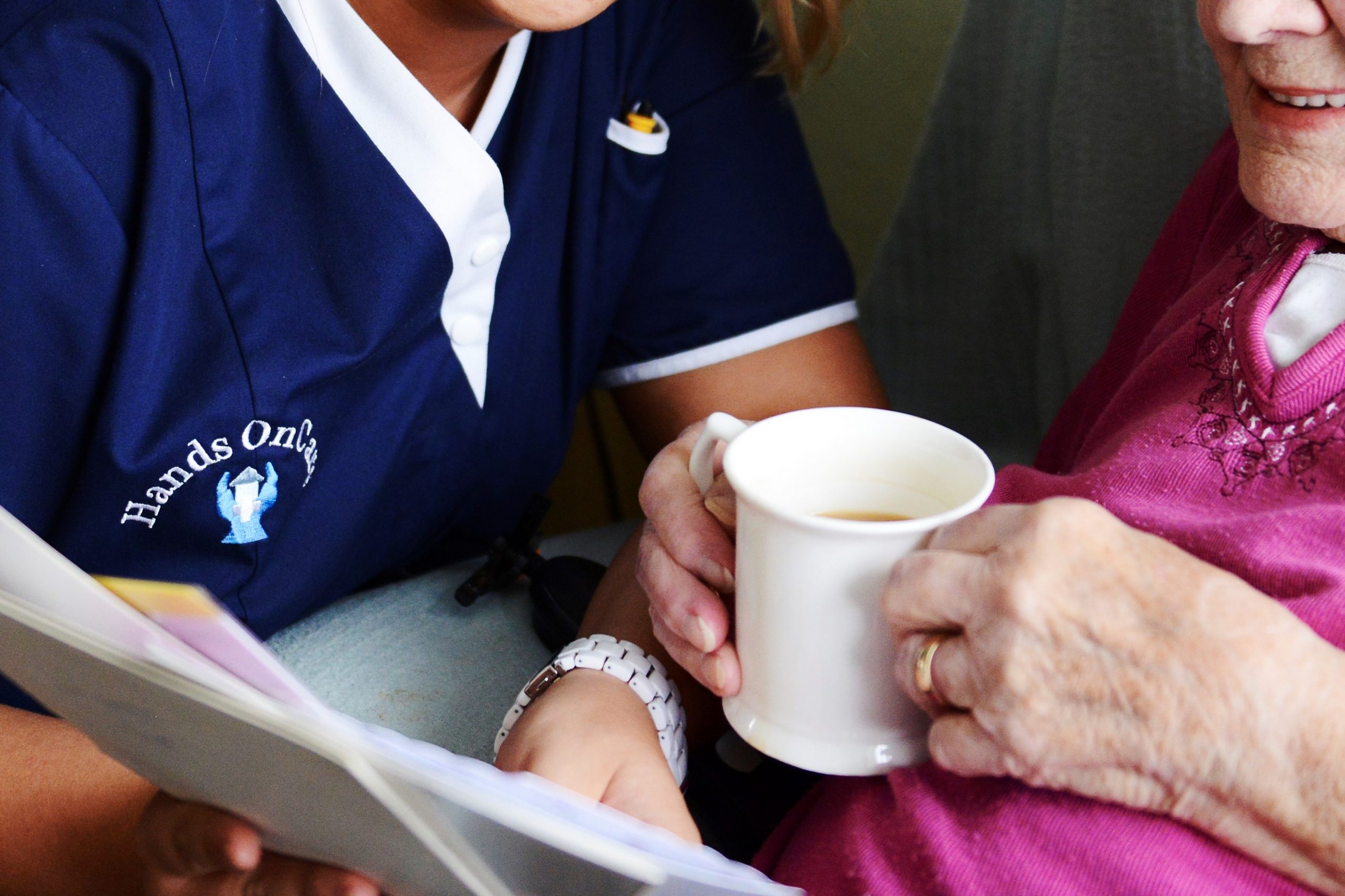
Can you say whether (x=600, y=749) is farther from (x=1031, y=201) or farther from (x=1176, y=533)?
(x=1031, y=201)

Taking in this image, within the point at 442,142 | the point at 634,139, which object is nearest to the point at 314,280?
the point at 442,142

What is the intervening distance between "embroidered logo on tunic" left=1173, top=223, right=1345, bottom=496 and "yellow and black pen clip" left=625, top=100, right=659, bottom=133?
1.65 feet

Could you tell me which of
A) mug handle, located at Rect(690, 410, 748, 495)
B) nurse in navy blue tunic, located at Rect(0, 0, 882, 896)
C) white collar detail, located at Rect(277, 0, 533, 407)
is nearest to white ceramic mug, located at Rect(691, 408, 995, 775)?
mug handle, located at Rect(690, 410, 748, 495)

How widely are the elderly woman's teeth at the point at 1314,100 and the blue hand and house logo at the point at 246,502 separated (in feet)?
2.32

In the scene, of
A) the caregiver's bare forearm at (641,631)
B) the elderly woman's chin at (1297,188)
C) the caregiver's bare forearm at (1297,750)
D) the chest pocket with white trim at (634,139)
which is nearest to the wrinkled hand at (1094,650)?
the caregiver's bare forearm at (1297,750)

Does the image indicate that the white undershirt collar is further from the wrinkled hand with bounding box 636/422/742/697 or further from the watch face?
the watch face

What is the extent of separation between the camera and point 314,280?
90cm

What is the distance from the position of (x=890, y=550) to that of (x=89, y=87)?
0.59 metres

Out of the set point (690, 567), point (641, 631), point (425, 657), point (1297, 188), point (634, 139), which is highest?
point (1297, 188)

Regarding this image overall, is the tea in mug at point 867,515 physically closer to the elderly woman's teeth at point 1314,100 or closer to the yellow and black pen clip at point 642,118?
the elderly woman's teeth at point 1314,100

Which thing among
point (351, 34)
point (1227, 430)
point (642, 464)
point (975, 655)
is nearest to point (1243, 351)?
point (1227, 430)

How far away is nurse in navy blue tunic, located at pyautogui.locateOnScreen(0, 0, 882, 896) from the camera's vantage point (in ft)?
2.58

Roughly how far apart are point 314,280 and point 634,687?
374 mm

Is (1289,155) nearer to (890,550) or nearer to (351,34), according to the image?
(890,550)
